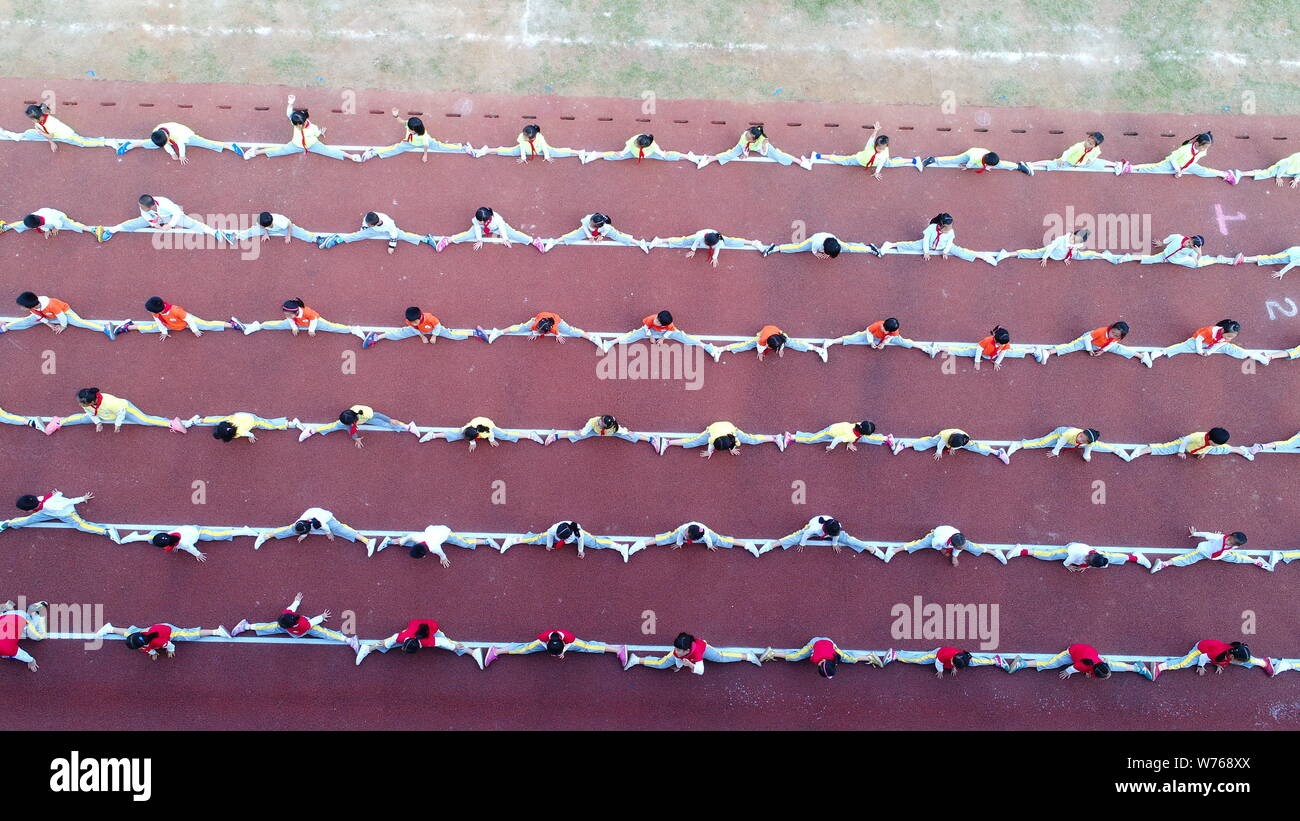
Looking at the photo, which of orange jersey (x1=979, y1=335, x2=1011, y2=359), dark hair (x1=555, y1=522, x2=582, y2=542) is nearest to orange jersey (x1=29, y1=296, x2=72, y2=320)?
dark hair (x1=555, y1=522, x2=582, y2=542)

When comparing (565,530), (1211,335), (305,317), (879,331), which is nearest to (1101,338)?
(1211,335)

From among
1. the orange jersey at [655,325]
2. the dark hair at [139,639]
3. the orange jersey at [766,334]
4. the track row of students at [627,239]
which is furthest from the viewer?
the track row of students at [627,239]

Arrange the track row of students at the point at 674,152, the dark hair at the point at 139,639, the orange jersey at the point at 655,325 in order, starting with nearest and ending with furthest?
1. the dark hair at the point at 139,639
2. the orange jersey at the point at 655,325
3. the track row of students at the point at 674,152

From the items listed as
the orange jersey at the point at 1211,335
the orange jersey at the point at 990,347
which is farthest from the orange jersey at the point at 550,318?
the orange jersey at the point at 1211,335

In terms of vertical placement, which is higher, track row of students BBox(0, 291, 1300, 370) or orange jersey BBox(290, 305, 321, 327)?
orange jersey BBox(290, 305, 321, 327)

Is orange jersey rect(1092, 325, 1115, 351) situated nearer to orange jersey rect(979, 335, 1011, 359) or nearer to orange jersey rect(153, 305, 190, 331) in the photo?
orange jersey rect(979, 335, 1011, 359)

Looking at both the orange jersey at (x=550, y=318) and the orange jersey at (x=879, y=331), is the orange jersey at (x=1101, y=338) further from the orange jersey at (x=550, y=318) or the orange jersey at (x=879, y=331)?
the orange jersey at (x=550, y=318)
